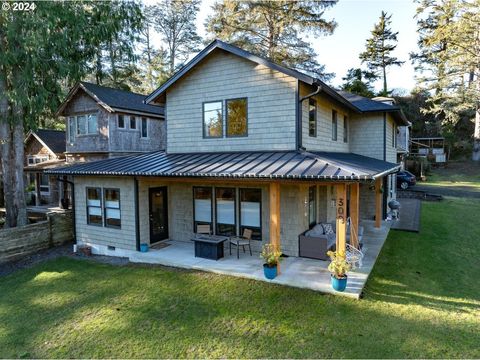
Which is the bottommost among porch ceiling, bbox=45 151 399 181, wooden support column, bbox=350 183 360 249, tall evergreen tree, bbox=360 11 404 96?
wooden support column, bbox=350 183 360 249

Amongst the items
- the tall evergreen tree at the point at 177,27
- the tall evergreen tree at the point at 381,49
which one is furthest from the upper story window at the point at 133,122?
the tall evergreen tree at the point at 381,49

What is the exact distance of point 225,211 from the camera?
10.9 meters

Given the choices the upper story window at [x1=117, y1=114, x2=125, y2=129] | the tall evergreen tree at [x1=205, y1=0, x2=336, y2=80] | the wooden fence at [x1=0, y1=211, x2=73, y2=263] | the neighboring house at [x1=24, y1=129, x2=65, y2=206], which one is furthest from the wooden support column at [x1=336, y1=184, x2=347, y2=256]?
the tall evergreen tree at [x1=205, y1=0, x2=336, y2=80]

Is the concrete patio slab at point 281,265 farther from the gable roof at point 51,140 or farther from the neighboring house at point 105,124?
the gable roof at point 51,140

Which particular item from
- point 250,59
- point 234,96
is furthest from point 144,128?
point 250,59

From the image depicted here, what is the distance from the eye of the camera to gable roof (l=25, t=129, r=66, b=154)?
22.5 meters

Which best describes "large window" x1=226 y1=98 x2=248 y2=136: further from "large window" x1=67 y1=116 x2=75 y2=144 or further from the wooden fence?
"large window" x1=67 y1=116 x2=75 y2=144

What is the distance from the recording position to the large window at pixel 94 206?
459 inches

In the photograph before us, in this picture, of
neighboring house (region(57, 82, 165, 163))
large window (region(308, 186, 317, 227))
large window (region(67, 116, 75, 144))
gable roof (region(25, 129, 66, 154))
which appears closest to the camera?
large window (region(308, 186, 317, 227))

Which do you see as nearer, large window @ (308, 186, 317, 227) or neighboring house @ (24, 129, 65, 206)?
large window @ (308, 186, 317, 227)

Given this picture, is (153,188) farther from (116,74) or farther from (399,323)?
(116,74)

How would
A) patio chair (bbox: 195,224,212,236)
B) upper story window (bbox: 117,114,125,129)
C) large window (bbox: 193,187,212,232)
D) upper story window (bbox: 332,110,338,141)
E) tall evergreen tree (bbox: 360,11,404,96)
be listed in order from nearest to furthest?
patio chair (bbox: 195,224,212,236) → large window (bbox: 193,187,212,232) → upper story window (bbox: 332,110,338,141) → upper story window (bbox: 117,114,125,129) → tall evergreen tree (bbox: 360,11,404,96)

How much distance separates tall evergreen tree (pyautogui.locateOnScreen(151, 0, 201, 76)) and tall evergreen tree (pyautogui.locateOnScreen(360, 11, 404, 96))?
22365mm

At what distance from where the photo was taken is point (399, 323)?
616 cm
